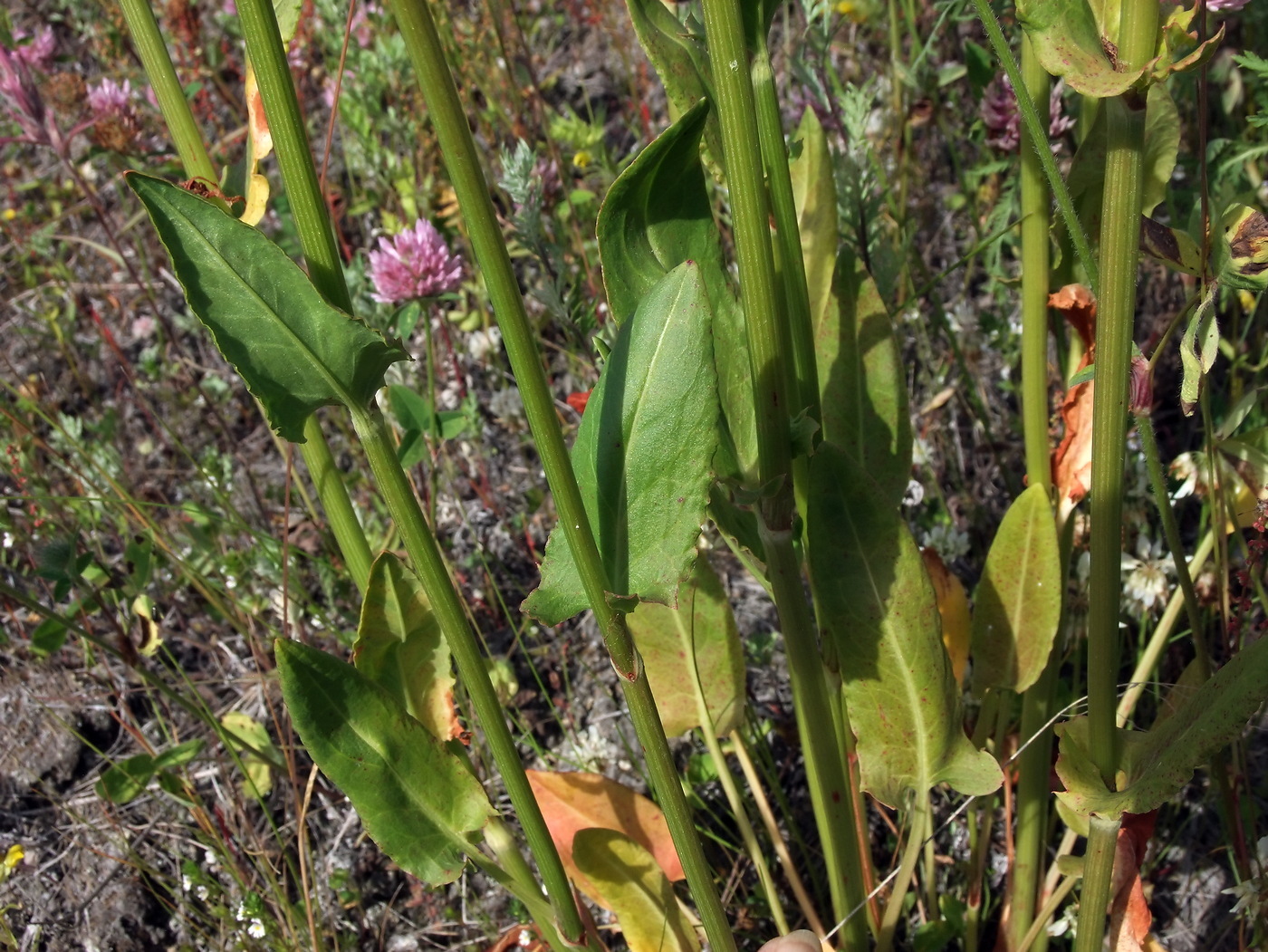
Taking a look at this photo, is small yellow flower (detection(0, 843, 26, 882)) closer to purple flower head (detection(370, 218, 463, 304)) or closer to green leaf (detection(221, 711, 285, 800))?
green leaf (detection(221, 711, 285, 800))

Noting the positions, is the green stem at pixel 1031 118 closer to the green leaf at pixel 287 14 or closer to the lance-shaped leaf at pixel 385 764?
the green leaf at pixel 287 14

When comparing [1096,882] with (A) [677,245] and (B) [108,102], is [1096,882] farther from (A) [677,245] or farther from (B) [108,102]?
(B) [108,102]

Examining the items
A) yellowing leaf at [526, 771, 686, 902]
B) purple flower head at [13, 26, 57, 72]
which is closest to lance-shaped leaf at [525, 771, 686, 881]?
yellowing leaf at [526, 771, 686, 902]

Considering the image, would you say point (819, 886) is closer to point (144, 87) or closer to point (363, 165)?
point (363, 165)

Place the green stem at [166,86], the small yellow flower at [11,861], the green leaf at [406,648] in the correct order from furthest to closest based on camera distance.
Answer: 1. the small yellow flower at [11,861]
2. the green leaf at [406,648]
3. the green stem at [166,86]

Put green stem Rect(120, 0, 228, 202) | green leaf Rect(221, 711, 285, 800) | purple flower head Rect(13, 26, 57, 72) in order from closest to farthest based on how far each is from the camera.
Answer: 1. green stem Rect(120, 0, 228, 202)
2. green leaf Rect(221, 711, 285, 800)
3. purple flower head Rect(13, 26, 57, 72)

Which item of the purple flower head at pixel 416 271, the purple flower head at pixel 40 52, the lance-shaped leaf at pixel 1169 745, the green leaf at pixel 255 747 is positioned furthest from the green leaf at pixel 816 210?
the purple flower head at pixel 40 52

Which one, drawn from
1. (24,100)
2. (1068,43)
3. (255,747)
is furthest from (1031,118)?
(24,100)
